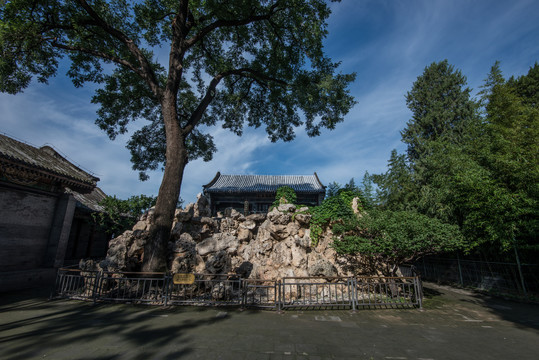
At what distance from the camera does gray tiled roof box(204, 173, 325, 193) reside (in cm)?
1823

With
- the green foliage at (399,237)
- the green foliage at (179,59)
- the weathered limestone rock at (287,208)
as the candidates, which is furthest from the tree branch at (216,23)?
the green foliage at (399,237)

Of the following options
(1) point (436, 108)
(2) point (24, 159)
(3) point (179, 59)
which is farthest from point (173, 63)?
(1) point (436, 108)

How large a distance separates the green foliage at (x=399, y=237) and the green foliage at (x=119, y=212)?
12.5 m

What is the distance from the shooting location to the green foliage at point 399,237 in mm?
7457

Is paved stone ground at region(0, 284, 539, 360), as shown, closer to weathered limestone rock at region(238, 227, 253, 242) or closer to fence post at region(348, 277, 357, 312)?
fence post at region(348, 277, 357, 312)

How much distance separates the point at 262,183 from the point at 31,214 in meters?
14.8

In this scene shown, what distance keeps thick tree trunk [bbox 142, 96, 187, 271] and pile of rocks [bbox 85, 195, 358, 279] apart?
4.30 feet

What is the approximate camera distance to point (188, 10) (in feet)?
30.7

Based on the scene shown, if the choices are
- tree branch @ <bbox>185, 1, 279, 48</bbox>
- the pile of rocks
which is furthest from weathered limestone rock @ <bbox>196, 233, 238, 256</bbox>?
tree branch @ <bbox>185, 1, 279, 48</bbox>

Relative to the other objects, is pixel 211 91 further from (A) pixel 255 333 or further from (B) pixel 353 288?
(B) pixel 353 288

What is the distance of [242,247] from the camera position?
38.5 feet

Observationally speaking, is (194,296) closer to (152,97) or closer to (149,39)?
(152,97)

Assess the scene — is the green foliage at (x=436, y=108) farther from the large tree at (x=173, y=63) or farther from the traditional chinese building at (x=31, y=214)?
the traditional chinese building at (x=31, y=214)

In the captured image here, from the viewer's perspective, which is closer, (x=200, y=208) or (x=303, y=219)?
(x=303, y=219)
